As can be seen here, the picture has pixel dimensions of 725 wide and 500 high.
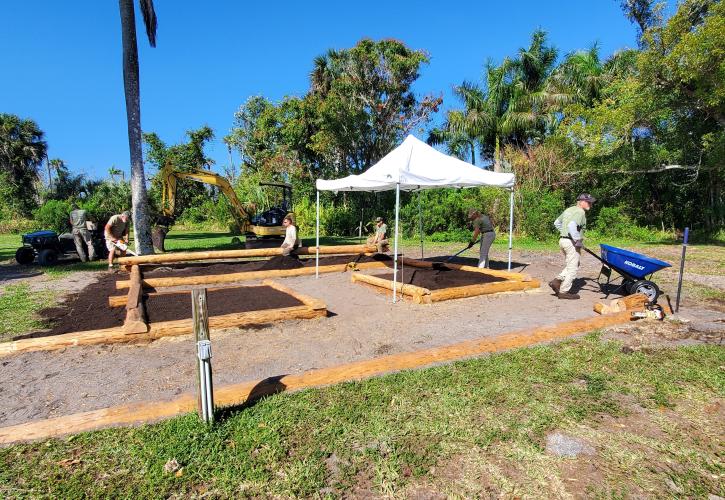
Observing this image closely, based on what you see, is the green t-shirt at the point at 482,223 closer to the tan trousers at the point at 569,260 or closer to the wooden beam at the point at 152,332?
the tan trousers at the point at 569,260

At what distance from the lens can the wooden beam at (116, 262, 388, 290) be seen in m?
8.74

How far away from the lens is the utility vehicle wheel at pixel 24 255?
1240cm

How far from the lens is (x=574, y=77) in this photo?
27.3 metres

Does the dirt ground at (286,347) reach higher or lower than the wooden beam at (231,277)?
lower

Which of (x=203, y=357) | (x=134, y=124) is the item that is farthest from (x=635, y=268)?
(x=134, y=124)

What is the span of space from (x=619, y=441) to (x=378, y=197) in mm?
22318

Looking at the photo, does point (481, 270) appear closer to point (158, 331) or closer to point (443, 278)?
point (443, 278)

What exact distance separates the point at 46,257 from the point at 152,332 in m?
9.57

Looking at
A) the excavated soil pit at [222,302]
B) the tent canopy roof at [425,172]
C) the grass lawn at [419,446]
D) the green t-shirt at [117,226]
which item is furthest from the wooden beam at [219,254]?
the grass lawn at [419,446]

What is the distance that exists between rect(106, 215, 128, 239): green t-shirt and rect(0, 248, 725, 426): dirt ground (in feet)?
22.4

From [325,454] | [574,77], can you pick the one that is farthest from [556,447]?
[574,77]

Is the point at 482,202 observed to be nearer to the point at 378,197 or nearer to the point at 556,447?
the point at 378,197

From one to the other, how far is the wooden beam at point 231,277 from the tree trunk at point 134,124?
4278 mm

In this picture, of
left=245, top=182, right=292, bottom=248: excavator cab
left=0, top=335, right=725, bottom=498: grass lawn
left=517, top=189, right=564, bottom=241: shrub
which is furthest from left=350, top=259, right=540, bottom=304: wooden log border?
left=517, top=189, right=564, bottom=241: shrub
